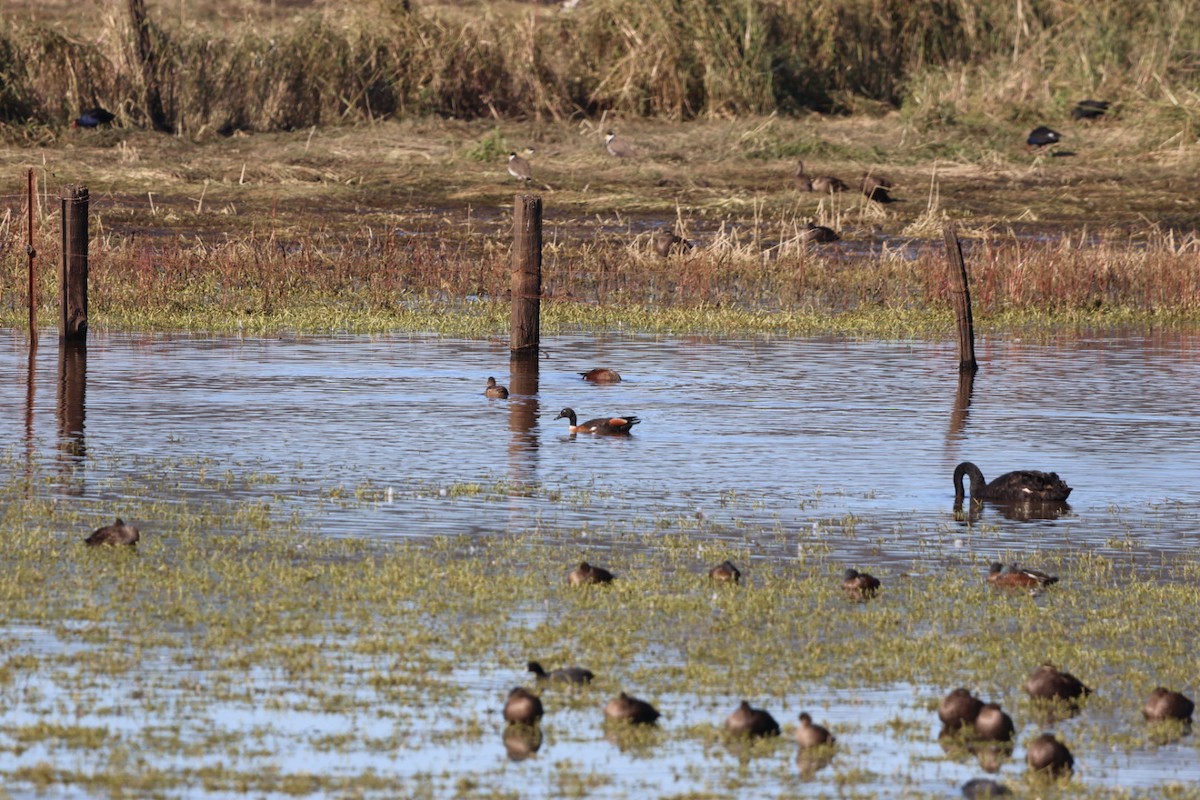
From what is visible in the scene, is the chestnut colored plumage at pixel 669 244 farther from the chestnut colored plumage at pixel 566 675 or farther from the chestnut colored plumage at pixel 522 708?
the chestnut colored plumage at pixel 522 708

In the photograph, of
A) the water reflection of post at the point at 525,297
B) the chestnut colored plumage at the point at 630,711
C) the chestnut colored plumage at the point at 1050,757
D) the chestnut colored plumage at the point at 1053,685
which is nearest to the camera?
the chestnut colored plumage at the point at 1050,757

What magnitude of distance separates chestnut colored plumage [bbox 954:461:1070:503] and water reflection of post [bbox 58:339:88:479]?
569 centimetres

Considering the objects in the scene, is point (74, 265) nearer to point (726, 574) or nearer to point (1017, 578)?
point (726, 574)

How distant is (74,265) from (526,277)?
4301mm

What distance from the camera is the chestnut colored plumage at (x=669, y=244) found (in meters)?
28.3

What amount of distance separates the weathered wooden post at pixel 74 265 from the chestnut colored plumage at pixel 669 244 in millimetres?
9673

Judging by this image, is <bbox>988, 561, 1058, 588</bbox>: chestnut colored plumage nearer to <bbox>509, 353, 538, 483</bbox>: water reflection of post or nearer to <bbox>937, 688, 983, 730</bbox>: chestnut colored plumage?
<bbox>937, 688, 983, 730</bbox>: chestnut colored plumage

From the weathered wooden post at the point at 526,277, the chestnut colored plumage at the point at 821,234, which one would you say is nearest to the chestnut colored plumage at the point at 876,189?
the chestnut colored plumage at the point at 821,234

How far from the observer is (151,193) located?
110 ft

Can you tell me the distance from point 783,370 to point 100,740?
44.5ft

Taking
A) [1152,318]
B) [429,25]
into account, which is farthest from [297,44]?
[1152,318]

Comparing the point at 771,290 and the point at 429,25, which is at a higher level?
the point at 429,25

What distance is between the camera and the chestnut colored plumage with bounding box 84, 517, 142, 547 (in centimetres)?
1159

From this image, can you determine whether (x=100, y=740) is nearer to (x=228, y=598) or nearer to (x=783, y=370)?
(x=228, y=598)
